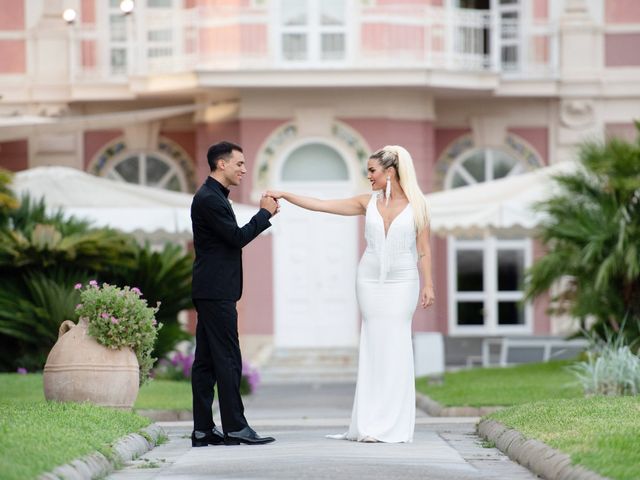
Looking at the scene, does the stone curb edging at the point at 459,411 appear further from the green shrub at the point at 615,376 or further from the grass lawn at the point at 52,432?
the grass lawn at the point at 52,432

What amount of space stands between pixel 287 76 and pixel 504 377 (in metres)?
8.43

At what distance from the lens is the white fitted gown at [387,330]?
11.6 metres

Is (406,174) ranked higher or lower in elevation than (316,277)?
higher

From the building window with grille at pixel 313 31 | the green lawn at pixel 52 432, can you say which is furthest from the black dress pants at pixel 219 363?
the building window with grille at pixel 313 31

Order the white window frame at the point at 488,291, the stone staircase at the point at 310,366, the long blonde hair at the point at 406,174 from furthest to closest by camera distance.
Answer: the white window frame at the point at 488,291 → the stone staircase at the point at 310,366 → the long blonde hair at the point at 406,174

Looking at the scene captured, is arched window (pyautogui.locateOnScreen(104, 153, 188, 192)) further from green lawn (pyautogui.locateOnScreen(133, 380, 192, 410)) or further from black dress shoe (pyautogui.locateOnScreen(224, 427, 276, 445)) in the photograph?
black dress shoe (pyautogui.locateOnScreen(224, 427, 276, 445))

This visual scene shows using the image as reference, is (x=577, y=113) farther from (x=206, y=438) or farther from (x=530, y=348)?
(x=206, y=438)

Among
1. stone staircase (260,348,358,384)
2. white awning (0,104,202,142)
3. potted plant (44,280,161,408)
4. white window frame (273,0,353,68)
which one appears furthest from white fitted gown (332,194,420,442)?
white window frame (273,0,353,68)

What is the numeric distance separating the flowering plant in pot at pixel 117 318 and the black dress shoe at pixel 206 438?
157 centimetres

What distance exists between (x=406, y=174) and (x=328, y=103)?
671 inches

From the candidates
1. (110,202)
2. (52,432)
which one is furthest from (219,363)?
(110,202)

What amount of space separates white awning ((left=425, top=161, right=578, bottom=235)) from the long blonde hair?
34.7 ft

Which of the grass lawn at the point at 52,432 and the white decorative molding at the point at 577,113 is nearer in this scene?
the grass lawn at the point at 52,432

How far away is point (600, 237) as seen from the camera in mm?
20734
